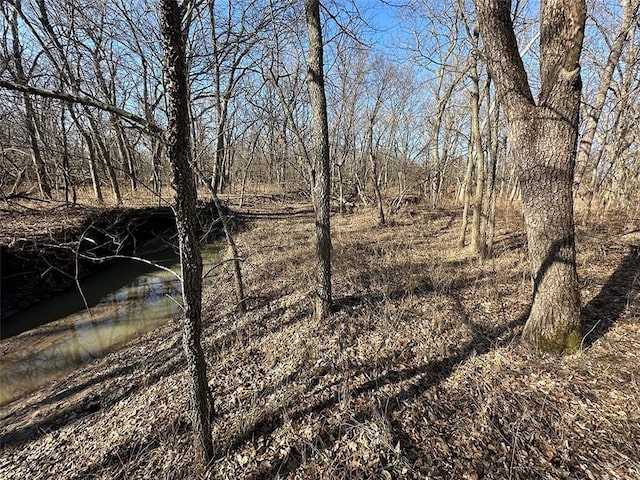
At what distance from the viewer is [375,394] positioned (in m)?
3.09

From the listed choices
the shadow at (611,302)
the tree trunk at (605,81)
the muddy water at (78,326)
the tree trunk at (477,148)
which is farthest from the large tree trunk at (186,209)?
the tree trunk at (605,81)

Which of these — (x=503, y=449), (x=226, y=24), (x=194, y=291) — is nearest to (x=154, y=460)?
(x=194, y=291)

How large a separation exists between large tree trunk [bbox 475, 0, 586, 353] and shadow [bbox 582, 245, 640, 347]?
1.48ft

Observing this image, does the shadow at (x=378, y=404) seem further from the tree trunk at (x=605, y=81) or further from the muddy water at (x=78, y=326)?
the tree trunk at (x=605, y=81)

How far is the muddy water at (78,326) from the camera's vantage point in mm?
5309

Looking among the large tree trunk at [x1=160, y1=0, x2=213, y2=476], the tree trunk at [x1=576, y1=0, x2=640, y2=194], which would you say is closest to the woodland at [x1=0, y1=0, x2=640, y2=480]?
the large tree trunk at [x1=160, y1=0, x2=213, y2=476]

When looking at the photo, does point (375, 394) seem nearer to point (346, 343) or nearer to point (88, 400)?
point (346, 343)

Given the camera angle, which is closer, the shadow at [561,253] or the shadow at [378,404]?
the shadow at [378,404]

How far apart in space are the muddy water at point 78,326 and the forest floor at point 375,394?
562 mm

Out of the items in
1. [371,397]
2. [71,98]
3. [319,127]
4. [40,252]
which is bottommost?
[371,397]

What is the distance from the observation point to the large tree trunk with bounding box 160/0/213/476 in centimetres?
170

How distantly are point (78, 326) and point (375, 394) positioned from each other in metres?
7.04

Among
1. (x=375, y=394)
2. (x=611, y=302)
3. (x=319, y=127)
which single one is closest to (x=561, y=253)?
(x=611, y=302)

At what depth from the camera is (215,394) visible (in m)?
3.51
